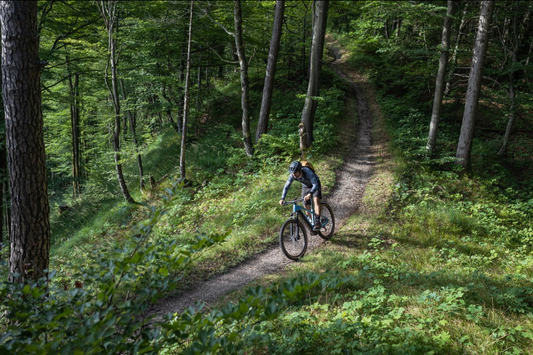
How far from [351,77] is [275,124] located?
41.8 ft

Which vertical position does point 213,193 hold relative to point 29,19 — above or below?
below

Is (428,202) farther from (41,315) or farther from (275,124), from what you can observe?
(41,315)

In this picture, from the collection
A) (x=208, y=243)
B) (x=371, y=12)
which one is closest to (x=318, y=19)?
(x=371, y=12)

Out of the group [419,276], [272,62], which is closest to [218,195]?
[272,62]

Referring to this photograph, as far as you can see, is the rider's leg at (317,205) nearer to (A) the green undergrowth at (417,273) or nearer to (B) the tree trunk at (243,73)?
(A) the green undergrowth at (417,273)

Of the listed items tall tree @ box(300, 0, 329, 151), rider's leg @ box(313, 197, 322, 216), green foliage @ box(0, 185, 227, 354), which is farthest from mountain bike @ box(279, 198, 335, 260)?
tall tree @ box(300, 0, 329, 151)

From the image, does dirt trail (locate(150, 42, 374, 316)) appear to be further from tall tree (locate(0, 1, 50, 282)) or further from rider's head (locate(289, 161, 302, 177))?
tall tree (locate(0, 1, 50, 282))

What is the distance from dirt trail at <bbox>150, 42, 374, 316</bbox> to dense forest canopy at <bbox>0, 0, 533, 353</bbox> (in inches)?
16.5

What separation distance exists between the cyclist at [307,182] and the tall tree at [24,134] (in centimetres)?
470

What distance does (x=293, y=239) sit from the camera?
7312mm

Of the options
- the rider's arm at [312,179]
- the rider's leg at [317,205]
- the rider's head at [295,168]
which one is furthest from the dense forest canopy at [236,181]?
the rider's head at [295,168]

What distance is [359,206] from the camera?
10.0 meters

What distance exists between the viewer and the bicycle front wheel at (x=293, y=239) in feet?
23.5

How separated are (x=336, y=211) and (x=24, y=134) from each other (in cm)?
816
